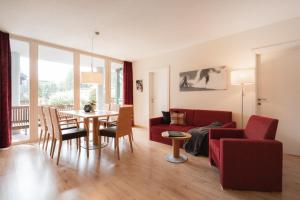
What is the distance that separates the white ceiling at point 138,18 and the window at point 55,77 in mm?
673

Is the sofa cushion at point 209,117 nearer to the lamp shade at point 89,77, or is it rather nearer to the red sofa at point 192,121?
the red sofa at point 192,121

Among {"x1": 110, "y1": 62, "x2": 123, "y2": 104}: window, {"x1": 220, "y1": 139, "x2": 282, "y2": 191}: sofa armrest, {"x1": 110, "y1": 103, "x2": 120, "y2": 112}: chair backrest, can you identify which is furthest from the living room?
{"x1": 110, "y1": 62, "x2": 123, "y2": 104}: window

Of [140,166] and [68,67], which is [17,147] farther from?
[140,166]

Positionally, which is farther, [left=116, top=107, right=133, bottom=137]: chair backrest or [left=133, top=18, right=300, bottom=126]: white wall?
[left=133, top=18, right=300, bottom=126]: white wall

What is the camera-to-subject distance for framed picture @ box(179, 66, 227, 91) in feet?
12.2

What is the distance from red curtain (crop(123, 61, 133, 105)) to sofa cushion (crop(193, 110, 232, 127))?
270 cm

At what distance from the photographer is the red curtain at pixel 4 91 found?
3250mm

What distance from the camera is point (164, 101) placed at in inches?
201

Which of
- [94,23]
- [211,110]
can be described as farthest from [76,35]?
[211,110]

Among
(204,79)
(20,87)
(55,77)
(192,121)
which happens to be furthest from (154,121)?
(20,87)

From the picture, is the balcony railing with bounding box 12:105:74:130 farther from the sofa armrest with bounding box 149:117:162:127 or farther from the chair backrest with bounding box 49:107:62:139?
the sofa armrest with bounding box 149:117:162:127

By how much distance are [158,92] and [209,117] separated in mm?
2048

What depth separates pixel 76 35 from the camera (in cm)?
350

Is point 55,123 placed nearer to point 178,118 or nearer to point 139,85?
point 178,118
